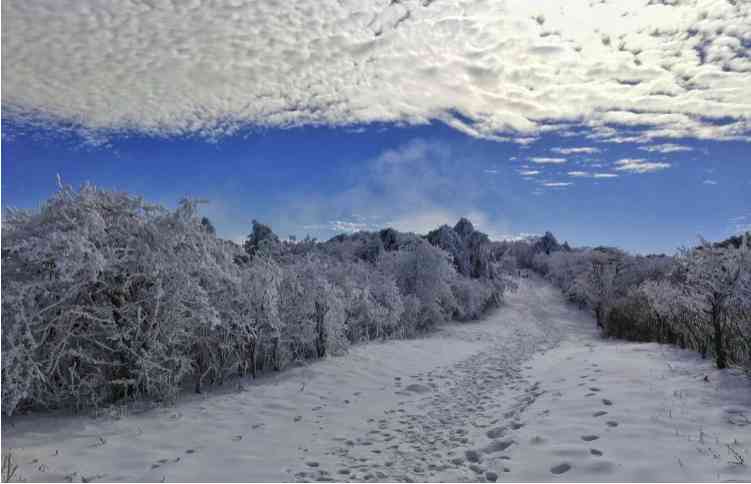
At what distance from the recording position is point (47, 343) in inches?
316

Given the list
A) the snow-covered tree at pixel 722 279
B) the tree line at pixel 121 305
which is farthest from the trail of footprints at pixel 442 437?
the tree line at pixel 121 305

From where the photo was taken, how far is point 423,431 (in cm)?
812

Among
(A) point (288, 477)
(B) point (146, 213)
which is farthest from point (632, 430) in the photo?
(B) point (146, 213)

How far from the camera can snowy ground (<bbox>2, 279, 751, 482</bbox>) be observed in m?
6.01

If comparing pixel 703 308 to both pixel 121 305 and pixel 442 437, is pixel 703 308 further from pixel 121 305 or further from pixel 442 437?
pixel 121 305

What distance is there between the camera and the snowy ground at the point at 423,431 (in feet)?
19.7

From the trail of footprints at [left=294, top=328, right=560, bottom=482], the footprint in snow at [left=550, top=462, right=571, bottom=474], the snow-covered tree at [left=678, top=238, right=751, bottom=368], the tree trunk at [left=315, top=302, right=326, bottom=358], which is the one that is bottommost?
the trail of footprints at [left=294, top=328, right=560, bottom=482]

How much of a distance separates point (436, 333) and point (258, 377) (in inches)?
584

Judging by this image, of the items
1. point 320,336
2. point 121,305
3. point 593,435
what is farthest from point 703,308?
point 121,305

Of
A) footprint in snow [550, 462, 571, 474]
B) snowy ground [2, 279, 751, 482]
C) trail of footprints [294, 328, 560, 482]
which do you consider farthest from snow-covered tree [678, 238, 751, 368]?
footprint in snow [550, 462, 571, 474]

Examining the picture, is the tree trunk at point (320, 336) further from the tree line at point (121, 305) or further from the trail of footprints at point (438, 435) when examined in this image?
the trail of footprints at point (438, 435)

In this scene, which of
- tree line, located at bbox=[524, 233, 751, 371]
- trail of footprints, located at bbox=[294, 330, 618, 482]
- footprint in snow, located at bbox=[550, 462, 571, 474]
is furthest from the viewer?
tree line, located at bbox=[524, 233, 751, 371]

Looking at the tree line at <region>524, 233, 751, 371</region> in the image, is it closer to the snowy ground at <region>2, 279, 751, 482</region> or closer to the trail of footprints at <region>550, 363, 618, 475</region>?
the snowy ground at <region>2, 279, 751, 482</region>

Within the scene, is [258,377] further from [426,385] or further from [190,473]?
[190,473]
